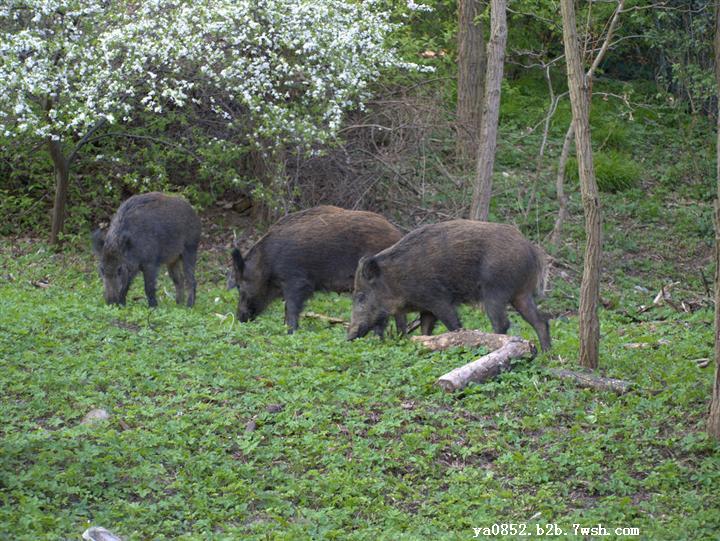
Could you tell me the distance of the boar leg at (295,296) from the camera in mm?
11875

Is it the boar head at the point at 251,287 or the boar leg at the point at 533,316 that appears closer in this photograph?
the boar leg at the point at 533,316

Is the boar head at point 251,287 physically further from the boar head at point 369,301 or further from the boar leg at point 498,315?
the boar leg at point 498,315

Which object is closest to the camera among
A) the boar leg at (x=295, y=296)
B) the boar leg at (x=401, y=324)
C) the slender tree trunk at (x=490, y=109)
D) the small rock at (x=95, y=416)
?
the small rock at (x=95, y=416)

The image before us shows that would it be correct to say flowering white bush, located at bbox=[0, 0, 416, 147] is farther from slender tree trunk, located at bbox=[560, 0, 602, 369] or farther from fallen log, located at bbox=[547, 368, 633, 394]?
fallen log, located at bbox=[547, 368, 633, 394]

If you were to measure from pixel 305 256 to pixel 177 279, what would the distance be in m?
2.34

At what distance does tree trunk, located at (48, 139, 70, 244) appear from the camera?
1502 cm

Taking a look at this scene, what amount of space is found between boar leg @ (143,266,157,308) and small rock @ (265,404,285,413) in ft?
17.3

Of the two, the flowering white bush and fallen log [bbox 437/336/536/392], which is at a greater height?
the flowering white bush

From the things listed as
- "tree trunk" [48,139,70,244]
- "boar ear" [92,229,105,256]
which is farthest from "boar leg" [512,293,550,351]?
"tree trunk" [48,139,70,244]

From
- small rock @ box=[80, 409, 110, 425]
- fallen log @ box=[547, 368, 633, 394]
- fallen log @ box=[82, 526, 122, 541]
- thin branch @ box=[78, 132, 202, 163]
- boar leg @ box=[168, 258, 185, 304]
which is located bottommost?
boar leg @ box=[168, 258, 185, 304]

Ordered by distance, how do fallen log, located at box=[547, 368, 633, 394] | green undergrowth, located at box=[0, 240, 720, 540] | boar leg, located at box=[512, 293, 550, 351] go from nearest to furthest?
green undergrowth, located at box=[0, 240, 720, 540] < fallen log, located at box=[547, 368, 633, 394] < boar leg, located at box=[512, 293, 550, 351]

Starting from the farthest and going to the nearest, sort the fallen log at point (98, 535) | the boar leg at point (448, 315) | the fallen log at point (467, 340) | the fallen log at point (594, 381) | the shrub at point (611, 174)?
the shrub at point (611, 174), the boar leg at point (448, 315), the fallen log at point (467, 340), the fallen log at point (594, 381), the fallen log at point (98, 535)

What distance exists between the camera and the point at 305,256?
1190cm

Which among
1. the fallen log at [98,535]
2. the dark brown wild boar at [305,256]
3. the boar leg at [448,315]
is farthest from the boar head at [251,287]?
the fallen log at [98,535]
